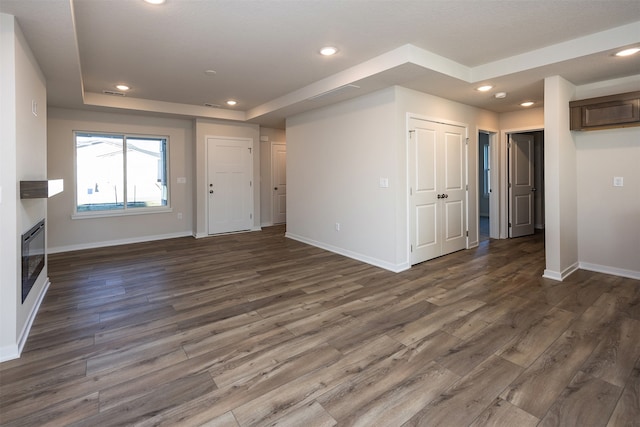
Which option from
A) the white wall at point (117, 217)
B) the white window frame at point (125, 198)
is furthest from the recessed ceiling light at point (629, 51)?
the white window frame at point (125, 198)

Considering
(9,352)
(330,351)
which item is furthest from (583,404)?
(9,352)

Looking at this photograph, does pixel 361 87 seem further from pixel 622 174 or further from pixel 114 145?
pixel 114 145

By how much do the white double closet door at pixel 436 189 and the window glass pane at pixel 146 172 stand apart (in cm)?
471

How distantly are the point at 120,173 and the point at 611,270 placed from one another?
7449 millimetres

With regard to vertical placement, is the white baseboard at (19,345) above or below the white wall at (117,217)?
below

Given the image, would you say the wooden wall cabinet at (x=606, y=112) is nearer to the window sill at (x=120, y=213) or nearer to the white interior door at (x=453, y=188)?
the white interior door at (x=453, y=188)

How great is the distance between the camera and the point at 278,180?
8078 mm

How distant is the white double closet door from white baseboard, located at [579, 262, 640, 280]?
155cm

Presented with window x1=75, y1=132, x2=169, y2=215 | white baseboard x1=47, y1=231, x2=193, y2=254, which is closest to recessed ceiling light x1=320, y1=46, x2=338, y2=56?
window x1=75, y1=132, x2=169, y2=215

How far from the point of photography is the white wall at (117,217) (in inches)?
213

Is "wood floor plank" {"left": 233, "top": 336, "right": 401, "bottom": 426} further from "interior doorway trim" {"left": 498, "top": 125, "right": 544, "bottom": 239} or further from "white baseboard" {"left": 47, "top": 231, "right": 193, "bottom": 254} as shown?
"white baseboard" {"left": 47, "top": 231, "right": 193, "bottom": 254}

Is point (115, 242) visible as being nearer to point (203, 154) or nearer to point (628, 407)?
point (203, 154)

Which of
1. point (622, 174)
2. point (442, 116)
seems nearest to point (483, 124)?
point (442, 116)

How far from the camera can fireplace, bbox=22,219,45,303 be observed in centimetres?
262
